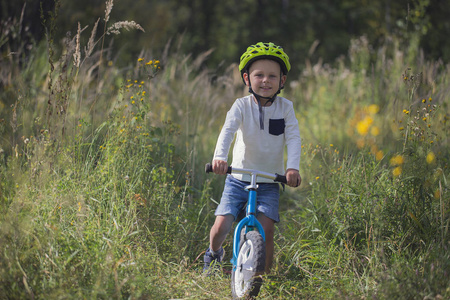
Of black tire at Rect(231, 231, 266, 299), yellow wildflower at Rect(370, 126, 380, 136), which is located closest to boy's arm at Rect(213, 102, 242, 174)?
black tire at Rect(231, 231, 266, 299)

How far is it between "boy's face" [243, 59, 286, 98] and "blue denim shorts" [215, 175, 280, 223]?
1.98 feet

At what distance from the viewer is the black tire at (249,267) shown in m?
2.99

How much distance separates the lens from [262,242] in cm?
300

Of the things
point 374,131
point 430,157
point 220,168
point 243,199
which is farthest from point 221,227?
point 374,131

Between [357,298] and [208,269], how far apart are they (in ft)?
3.55

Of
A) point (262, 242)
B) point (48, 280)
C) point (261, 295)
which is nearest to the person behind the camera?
point (48, 280)

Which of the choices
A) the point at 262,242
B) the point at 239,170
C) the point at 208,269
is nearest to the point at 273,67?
the point at 239,170

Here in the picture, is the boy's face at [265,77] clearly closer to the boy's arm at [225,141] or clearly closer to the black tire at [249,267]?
the boy's arm at [225,141]

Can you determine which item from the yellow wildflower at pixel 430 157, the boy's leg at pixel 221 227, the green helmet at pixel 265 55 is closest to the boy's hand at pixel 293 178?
the boy's leg at pixel 221 227

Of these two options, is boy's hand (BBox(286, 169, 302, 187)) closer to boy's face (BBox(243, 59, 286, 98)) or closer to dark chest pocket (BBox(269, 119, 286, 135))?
dark chest pocket (BBox(269, 119, 286, 135))

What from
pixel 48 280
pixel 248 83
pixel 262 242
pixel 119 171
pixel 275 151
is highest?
pixel 248 83

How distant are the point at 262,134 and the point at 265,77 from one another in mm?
372

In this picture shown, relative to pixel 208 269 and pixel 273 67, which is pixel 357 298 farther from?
pixel 273 67

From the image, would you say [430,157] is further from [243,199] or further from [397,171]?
[243,199]
